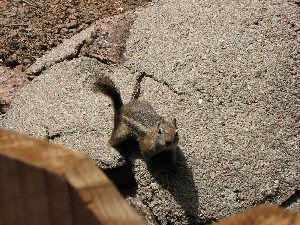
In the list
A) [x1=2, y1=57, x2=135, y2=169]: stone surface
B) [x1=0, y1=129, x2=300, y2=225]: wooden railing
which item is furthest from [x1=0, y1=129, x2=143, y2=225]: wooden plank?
[x1=2, y1=57, x2=135, y2=169]: stone surface

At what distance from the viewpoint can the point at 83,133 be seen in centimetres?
305

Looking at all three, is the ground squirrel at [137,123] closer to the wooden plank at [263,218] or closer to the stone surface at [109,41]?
the stone surface at [109,41]

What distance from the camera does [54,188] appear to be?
31.2 inches

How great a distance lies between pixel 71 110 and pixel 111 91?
1.09 ft

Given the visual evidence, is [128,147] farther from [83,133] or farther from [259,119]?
[259,119]

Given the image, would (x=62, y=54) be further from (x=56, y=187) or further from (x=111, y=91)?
(x=56, y=187)

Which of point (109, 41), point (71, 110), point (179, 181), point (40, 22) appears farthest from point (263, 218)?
point (40, 22)

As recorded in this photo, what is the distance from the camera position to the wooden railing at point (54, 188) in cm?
78

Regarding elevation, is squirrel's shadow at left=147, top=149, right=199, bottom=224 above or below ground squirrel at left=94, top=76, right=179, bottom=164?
below

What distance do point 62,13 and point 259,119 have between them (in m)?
1.62

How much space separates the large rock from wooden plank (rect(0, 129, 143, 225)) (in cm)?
202

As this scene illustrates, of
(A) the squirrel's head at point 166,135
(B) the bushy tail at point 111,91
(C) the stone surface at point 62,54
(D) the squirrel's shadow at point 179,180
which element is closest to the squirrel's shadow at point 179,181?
(D) the squirrel's shadow at point 179,180

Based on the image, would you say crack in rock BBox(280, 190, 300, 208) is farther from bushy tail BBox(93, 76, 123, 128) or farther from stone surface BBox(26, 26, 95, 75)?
stone surface BBox(26, 26, 95, 75)

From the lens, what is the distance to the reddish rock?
10.9ft
